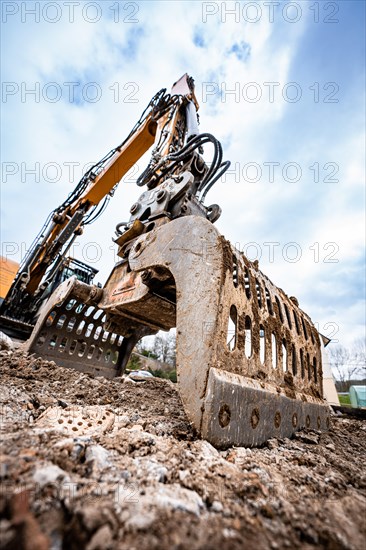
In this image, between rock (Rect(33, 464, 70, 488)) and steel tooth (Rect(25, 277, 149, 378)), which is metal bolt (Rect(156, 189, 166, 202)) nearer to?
steel tooth (Rect(25, 277, 149, 378))

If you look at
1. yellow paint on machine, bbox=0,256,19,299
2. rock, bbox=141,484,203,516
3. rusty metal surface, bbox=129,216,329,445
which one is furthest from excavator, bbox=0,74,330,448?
yellow paint on machine, bbox=0,256,19,299

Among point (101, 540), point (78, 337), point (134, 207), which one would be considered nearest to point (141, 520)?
point (101, 540)

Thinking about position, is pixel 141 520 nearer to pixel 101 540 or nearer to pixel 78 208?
pixel 101 540

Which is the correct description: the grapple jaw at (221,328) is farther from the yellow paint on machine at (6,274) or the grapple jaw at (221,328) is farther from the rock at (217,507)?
the yellow paint on machine at (6,274)

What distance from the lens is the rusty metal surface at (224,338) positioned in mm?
1174

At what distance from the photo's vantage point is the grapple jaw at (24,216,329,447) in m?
1.19

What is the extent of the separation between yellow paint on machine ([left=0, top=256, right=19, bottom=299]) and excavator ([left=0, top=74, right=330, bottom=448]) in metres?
7.25

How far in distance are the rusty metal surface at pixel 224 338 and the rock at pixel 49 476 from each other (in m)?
0.62

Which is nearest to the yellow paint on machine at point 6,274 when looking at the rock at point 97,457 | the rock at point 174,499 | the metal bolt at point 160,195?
the metal bolt at point 160,195

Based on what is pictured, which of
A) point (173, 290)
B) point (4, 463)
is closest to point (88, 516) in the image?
point (4, 463)

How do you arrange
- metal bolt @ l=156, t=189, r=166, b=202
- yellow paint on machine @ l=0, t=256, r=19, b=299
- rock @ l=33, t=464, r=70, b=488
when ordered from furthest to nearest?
yellow paint on machine @ l=0, t=256, r=19, b=299 < metal bolt @ l=156, t=189, r=166, b=202 < rock @ l=33, t=464, r=70, b=488

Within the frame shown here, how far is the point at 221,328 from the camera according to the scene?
1298mm

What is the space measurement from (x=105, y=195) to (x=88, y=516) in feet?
18.1

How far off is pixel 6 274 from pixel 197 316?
10.8 metres
